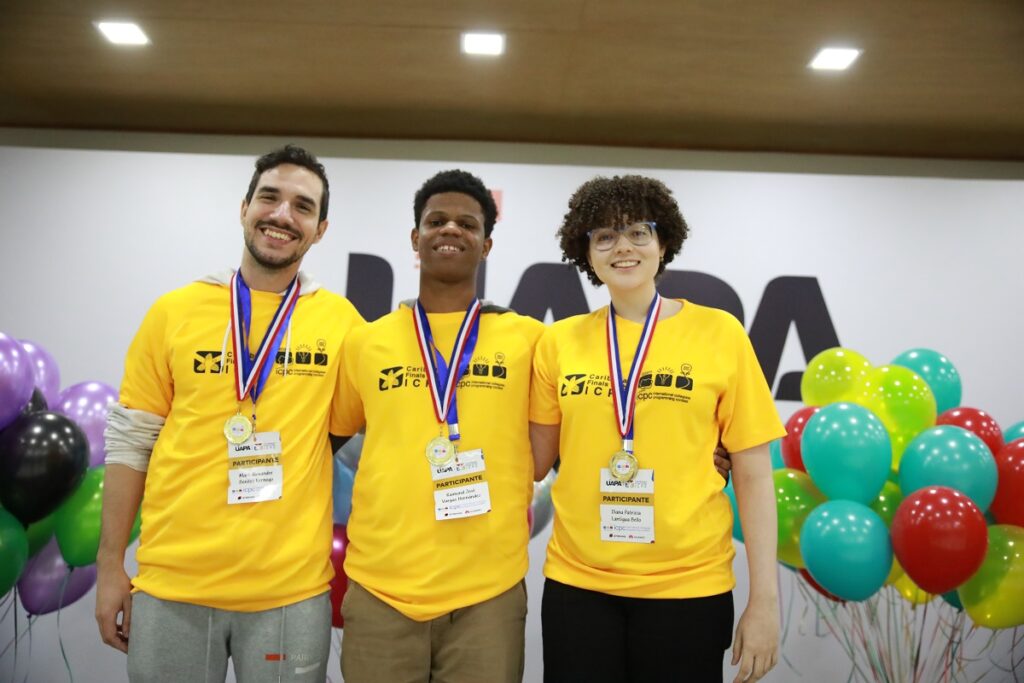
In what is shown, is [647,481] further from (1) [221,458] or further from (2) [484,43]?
(2) [484,43]

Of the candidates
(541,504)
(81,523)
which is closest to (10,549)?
(81,523)

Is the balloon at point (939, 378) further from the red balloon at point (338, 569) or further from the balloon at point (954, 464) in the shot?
the red balloon at point (338, 569)

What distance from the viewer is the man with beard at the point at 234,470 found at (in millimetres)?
Answer: 1663

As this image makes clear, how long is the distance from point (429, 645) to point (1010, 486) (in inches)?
85.7

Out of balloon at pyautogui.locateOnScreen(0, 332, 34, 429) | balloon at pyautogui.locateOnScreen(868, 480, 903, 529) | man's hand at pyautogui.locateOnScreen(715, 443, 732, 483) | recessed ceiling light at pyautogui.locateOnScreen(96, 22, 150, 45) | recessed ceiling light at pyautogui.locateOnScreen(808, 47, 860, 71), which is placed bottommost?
balloon at pyautogui.locateOnScreen(868, 480, 903, 529)

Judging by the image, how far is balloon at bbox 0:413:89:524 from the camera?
2.37 meters

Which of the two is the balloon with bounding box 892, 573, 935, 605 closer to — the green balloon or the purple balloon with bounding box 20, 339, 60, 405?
the green balloon

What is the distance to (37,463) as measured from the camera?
2369 mm

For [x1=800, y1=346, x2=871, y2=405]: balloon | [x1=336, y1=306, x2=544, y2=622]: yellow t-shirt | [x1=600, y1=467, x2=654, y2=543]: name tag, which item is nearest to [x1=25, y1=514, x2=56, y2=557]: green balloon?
[x1=336, y1=306, x2=544, y2=622]: yellow t-shirt

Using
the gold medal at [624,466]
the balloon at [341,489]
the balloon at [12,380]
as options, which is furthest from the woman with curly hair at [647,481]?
the balloon at [12,380]

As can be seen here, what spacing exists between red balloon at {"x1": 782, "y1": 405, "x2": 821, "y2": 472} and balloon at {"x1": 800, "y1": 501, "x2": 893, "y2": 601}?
15.8 inches

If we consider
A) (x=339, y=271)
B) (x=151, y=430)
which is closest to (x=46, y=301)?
(x=339, y=271)

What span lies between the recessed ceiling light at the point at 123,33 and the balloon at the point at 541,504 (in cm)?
291

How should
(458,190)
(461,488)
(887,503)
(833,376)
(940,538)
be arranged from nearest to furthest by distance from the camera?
1. (461,488)
2. (458,190)
3. (940,538)
4. (887,503)
5. (833,376)
